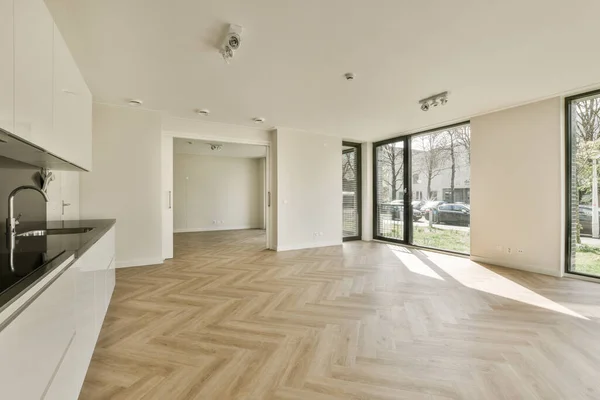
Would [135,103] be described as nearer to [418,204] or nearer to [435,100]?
[435,100]

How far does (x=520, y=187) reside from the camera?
4387 millimetres

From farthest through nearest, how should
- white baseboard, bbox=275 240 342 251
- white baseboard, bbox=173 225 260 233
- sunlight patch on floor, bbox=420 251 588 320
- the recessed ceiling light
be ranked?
white baseboard, bbox=173 225 260 233
white baseboard, bbox=275 240 342 251
the recessed ceiling light
sunlight patch on floor, bbox=420 251 588 320

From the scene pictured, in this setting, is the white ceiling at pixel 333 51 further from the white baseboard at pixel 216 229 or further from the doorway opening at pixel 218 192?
the white baseboard at pixel 216 229

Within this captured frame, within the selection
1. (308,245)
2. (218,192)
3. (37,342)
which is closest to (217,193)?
(218,192)

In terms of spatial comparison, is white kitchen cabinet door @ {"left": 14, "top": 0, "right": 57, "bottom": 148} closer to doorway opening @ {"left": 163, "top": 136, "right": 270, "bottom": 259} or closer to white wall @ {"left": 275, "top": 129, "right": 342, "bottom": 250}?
white wall @ {"left": 275, "top": 129, "right": 342, "bottom": 250}

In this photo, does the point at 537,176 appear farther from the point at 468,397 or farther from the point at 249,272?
the point at 249,272

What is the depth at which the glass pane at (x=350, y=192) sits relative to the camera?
7355 mm

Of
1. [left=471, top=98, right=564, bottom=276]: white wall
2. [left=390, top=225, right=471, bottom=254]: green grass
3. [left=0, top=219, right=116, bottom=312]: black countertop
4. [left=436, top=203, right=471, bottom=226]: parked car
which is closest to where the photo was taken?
[left=0, top=219, right=116, bottom=312]: black countertop

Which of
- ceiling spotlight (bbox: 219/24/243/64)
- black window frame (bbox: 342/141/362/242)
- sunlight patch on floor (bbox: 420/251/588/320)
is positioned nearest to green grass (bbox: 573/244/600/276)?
sunlight patch on floor (bbox: 420/251/588/320)

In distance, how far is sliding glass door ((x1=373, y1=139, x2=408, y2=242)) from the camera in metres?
6.61

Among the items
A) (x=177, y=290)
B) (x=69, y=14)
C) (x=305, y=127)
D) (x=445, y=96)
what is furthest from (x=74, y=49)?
(x=445, y=96)

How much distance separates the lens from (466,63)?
9.92ft

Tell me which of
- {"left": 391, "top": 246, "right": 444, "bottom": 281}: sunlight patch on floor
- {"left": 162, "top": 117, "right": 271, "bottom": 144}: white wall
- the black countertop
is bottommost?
{"left": 391, "top": 246, "right": 444, "bottom": 281}: sunlight patch on floor

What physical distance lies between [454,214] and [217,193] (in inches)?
280
